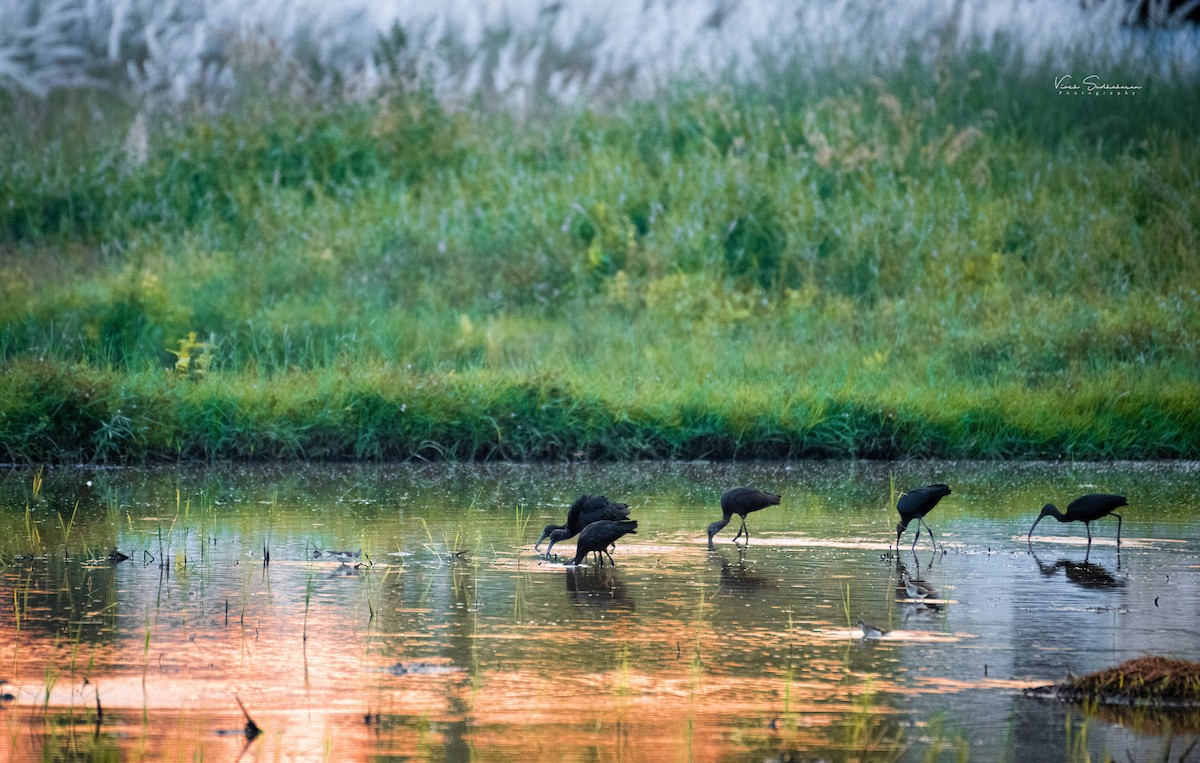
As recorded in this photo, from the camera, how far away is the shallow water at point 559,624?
5875 millimetres

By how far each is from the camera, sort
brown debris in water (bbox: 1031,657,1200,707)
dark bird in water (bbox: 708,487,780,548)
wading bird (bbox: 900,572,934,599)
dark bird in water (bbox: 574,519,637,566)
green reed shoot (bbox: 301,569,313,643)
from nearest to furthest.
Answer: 1. brown debris in water (bbox: 1031,657,1200,707)
2. green reed shoot (bbox: 301,569,313,643)
3. wading bird (bbox: 900,572,934,599)
4. dark bird in water (bbox: 574,519,637,566)
5. dark bird in water (bbox: 708,487,780,548)

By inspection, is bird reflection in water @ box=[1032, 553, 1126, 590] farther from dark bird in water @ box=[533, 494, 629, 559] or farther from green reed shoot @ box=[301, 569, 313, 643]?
green reed shoot @ box=[301, 569, 313, 643]

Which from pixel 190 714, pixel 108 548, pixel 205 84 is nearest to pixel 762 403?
pixel 108 548

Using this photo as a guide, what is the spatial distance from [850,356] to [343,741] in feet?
38.7

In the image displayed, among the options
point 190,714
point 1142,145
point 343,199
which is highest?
point 190,714

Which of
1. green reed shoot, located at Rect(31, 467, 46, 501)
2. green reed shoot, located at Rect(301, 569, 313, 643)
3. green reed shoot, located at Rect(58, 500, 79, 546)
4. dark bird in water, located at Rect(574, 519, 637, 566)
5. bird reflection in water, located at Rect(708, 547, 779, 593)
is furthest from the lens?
green reed shoot, located at Rect(31, 467, 46, 501)

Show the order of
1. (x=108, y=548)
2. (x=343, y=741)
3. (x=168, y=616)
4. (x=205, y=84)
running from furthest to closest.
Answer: (x=205, y=84) < (x=108, y=548) < (x=168, y=616) < (x=343, y=741)

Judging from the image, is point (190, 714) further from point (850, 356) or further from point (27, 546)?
point (850, 356)

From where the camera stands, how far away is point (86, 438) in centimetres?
1370

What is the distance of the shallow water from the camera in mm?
5875

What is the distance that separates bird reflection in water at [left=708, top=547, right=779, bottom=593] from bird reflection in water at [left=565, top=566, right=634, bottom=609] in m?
0.56
